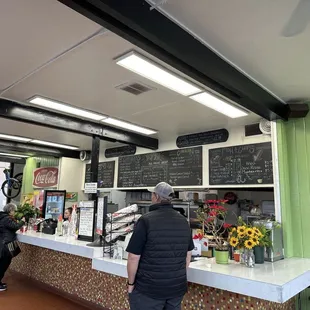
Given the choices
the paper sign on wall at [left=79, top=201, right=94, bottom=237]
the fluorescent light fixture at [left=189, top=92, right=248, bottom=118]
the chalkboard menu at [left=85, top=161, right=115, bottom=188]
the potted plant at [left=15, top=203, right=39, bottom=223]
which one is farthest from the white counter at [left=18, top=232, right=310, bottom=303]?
the chalkboard menu at [left=85, top=161, right=115, bottom=188]

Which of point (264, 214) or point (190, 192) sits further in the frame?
point (190, 192)

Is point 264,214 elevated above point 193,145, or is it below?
below

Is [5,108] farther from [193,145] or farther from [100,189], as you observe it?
[100,189]

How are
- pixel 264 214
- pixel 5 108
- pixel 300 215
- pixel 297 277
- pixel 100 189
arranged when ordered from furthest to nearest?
pixel 100 189 < pixel 264 214 < pixel 5 108 < pixel 300 215 < pixel 297 277

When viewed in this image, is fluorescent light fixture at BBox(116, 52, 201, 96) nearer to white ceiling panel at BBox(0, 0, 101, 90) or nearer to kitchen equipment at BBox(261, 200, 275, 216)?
white ceiling panel at BBox(0, 0, 101, 90)

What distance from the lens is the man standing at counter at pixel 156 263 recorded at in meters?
2.17

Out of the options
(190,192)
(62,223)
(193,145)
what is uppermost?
(193,145)

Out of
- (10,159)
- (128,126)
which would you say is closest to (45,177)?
(10,159)

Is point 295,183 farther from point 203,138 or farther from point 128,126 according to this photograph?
point 128,126

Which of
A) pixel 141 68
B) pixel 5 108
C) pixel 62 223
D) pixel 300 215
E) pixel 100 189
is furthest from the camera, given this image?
pixel 100 189

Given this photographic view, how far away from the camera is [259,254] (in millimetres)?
2873

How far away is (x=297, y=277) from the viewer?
241 cm

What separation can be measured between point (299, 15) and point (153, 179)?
431 cm

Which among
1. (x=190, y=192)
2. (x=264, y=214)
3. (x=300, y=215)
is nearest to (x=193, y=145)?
(x=190, y=192)
